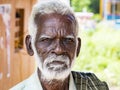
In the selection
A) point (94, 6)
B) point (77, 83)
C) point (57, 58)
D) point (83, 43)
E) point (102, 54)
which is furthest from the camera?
point (94, 6)

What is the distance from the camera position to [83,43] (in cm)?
578

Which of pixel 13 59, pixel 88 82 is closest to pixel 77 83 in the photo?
pixel 88 82

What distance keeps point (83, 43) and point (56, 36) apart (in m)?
4.31

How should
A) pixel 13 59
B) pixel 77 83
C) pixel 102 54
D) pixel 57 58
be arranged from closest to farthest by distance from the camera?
pixel 57 58 → pixel 77 83 → pixel 13 59 → pixel 102 54

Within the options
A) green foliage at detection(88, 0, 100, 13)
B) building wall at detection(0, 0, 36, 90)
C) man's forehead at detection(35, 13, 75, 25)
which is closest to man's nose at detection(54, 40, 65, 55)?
man's forehead at detection(35, 13, 75, 25)

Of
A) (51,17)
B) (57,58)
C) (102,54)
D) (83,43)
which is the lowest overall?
(102,54)

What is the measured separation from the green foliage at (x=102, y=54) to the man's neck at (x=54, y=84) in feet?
14.4

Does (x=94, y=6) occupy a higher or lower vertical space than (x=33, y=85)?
higher

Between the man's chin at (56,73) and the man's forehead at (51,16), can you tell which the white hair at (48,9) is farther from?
the man's chin at (56,73)

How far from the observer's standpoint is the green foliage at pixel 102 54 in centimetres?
643

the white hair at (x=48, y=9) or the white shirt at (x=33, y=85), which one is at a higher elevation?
A: the white hair at (x=48, y=9)

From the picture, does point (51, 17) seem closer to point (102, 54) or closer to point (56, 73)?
point (56, 73)

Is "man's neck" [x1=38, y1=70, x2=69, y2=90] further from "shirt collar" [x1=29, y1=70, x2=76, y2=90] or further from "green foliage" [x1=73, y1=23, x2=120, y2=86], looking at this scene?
"green foliage" [x1=73, y1=23, x2=120, y2=86]

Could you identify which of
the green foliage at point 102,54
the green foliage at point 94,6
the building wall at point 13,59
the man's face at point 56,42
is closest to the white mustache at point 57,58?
the man's face at point 56,42
